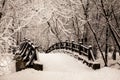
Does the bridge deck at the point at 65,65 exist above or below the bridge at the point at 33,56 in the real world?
below

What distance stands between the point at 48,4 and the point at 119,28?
1232 cm

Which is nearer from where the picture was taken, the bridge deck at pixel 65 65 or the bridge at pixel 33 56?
the bridge at pixel 33 56

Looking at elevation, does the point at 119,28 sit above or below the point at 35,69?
above

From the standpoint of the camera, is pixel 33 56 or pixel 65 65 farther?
pixel 65 65

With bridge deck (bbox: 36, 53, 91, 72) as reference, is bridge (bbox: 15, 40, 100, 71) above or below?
above

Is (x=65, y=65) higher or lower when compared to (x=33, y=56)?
lower

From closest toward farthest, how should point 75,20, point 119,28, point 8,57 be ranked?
point 8,57 → point 119,28 → point 75,20

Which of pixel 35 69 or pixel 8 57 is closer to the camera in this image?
pixel 8 57

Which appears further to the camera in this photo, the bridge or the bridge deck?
the bridge deck

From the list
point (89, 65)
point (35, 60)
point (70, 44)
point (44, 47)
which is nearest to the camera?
point (35, 60)

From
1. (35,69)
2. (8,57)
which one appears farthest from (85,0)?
(8,57)

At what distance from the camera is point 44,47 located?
41.9m

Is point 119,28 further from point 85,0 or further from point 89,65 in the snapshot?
point 89,65

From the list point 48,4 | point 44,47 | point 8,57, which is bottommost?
point 44,47
